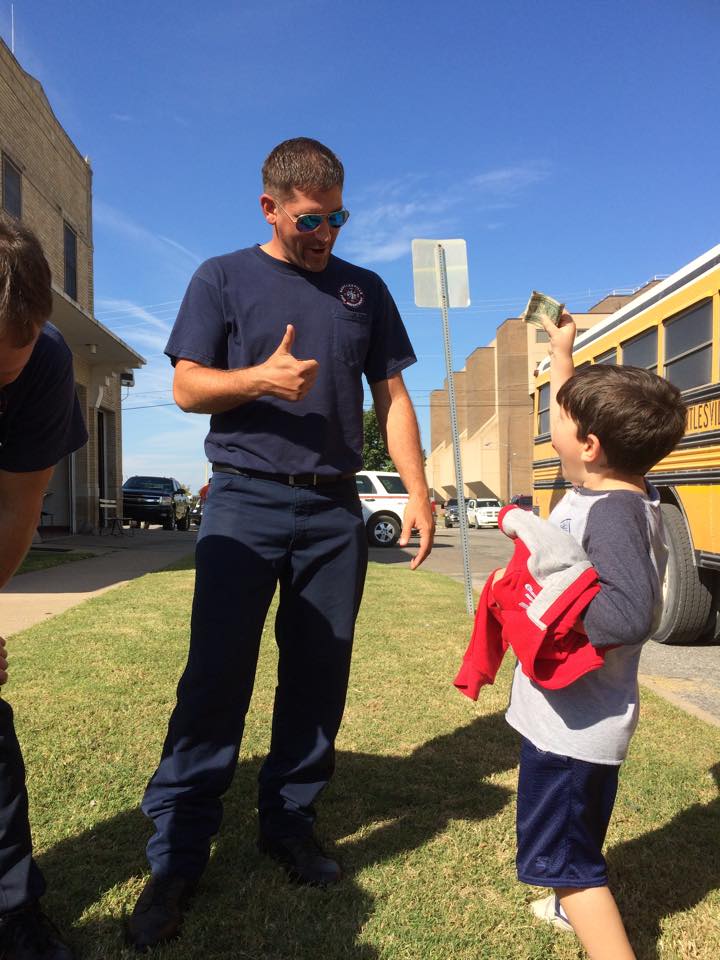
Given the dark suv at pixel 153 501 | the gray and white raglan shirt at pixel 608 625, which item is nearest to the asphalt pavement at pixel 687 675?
the gray and white raglan shirt at pixel 608 625

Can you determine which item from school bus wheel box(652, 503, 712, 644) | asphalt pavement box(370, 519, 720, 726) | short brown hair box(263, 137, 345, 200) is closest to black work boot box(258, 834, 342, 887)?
short brown hair box(263, 137, 345, 200)

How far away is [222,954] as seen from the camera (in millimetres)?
2068

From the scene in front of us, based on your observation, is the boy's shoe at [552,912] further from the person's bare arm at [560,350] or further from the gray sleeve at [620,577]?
the person's bare arm at [560,350]

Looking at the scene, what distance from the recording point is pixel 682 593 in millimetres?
6406

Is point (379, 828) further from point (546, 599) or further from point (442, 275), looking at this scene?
point (442, 275)

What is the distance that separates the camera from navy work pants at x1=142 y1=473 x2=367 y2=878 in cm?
234

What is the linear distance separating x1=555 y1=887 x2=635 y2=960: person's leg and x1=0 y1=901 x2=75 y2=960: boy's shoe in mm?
1215

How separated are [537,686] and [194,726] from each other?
1004 millimetres

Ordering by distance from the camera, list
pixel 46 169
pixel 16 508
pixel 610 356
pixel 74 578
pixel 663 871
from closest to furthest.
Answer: pixel 16 508, pixel 663 871, pixel 610 356, pixel 74 578, pixel 46 169

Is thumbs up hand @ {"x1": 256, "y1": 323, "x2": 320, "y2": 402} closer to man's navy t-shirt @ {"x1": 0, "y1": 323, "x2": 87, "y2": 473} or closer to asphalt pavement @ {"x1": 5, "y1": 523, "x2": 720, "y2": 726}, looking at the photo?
man's navy t-shirt @ {"x1": 0, "y1": 323, "x2": 87, "y2": 473}

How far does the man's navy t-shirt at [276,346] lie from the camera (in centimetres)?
244

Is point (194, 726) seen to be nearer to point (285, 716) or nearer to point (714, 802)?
point (285, 716)

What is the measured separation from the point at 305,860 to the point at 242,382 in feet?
4.77

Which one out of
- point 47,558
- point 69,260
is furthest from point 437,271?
point 69,260
